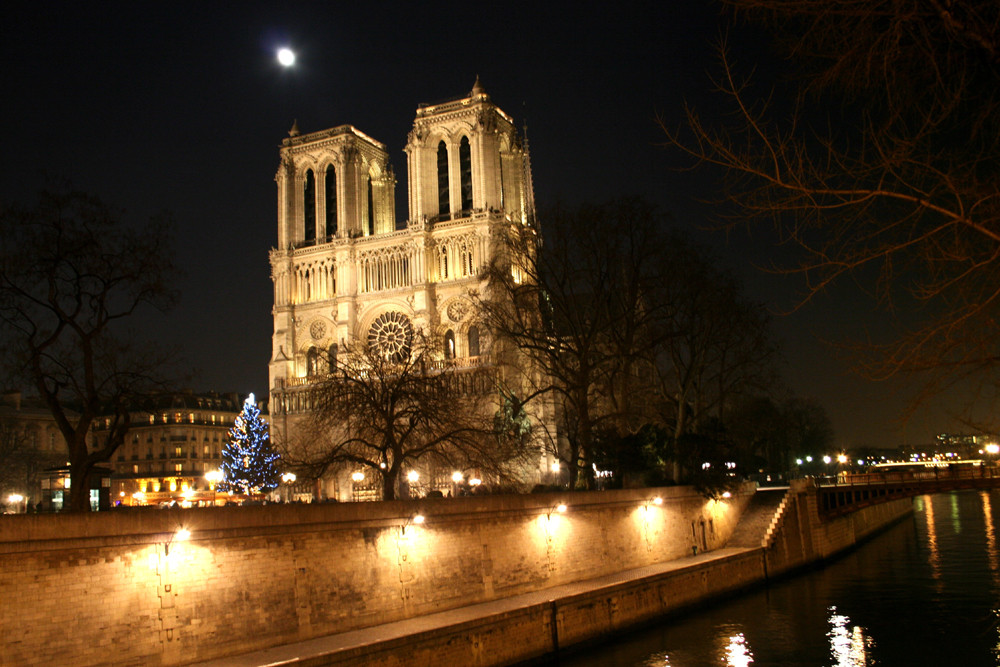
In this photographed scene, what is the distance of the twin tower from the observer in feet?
183

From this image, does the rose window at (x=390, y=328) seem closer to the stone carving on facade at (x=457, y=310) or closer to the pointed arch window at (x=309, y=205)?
the stone carving on facade at (x=457, y=310)

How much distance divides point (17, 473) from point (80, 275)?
37643mm

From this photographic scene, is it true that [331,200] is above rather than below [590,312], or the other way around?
above

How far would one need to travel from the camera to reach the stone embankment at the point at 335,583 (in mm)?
12453

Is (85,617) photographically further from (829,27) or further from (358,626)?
(829,27)

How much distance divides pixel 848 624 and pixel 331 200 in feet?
155

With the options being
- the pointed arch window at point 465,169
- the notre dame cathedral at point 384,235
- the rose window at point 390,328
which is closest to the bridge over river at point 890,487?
the notre dame cathedral at point 384,235

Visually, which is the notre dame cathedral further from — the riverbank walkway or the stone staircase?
the riverbank walkway

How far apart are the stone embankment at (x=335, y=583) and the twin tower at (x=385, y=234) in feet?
101

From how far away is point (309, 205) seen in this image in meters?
61.9

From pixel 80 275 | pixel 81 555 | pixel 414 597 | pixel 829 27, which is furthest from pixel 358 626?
pixel 829 27

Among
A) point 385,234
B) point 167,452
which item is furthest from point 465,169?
point 167,452

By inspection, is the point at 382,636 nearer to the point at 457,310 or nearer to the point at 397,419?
the point at 397,419

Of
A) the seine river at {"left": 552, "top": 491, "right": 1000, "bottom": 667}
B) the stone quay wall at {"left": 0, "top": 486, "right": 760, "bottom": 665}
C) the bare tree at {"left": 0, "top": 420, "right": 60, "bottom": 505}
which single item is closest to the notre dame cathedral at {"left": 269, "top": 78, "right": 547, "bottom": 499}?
the bare tree at {"left": 0, "top": 420, "right": 60, "bottom": 505}
